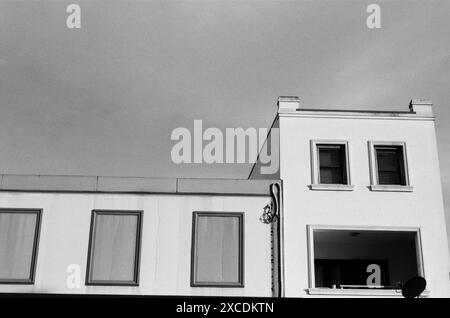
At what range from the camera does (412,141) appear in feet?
64.1

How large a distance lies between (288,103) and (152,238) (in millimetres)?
6084

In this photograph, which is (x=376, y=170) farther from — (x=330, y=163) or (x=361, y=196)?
(x=330, y=163)

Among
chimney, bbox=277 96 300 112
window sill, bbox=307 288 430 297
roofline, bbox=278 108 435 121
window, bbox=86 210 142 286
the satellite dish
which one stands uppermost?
chimney, bbox=277 96 300 112

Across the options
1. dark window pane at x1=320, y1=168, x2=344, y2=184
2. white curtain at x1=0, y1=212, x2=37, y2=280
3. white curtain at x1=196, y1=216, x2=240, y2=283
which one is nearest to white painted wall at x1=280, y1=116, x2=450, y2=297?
dark window pane at x1=320, y1=168, x2=344, y2=184

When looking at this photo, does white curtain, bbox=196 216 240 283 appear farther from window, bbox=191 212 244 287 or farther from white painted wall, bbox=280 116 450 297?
white painted wall, bbox=280 116 450 297

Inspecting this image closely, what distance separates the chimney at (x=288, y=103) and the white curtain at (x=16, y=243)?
817 cm

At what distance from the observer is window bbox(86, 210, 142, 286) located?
1727 centimetres

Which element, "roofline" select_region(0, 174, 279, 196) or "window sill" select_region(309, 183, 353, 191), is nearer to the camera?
"roofline" select_region(0, 174, 279, 196)

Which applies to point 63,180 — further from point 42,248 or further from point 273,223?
point 273,223

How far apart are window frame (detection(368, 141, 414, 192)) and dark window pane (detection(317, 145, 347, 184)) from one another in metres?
0.83

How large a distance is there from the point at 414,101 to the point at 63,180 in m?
11.2

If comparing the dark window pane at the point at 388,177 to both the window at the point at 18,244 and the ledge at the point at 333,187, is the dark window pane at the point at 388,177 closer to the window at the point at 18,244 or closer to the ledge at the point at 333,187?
the ledge at the point at 333,187

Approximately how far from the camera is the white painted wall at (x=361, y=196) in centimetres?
1812

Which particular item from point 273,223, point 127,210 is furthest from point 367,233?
point 127,210
